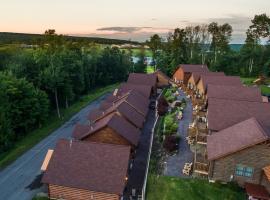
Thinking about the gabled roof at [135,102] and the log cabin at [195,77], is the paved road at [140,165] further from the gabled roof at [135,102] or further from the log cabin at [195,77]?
the log cabin at [195,77]

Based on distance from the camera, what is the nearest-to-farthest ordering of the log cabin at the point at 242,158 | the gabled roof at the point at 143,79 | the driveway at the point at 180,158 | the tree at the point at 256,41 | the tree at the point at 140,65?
the log cabin at the point at 242,158
the driveway at the point at 180,158
the gabled roof at the point at 143,79
the tree at the point at 256,41
the tree at the point at 140,65

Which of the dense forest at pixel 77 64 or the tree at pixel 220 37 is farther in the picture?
the tree at pixel 220 37

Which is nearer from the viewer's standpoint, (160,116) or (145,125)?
(145,125)

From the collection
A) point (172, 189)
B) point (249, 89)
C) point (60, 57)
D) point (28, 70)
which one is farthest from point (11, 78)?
point (249, 89)

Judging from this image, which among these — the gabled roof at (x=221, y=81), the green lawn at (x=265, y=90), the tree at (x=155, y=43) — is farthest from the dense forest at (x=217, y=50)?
the gabled roof at (x=221, y=81)

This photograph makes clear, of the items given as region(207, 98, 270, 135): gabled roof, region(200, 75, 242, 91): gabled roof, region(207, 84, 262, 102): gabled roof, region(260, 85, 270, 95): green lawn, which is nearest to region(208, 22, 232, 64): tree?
region(260, 85, 270, 95): green lawn

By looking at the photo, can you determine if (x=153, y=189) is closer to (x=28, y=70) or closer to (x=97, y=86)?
(x=28, y=70)

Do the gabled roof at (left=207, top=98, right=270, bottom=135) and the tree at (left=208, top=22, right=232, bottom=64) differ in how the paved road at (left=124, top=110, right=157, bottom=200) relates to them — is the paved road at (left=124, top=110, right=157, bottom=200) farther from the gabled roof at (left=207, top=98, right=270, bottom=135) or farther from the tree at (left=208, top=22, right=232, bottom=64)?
the tree at (left=208, top=22, right=232, bottom=64)
